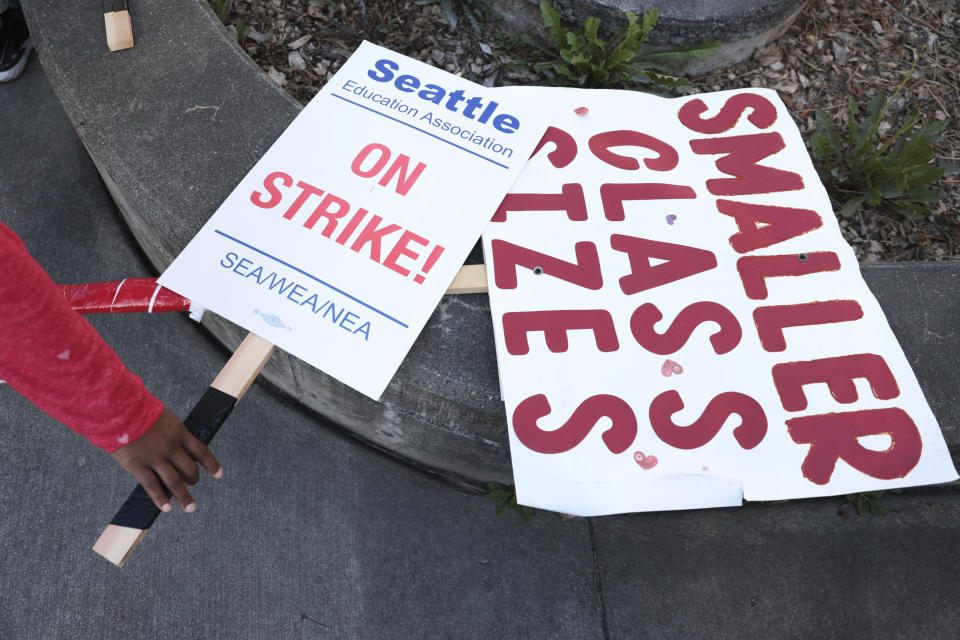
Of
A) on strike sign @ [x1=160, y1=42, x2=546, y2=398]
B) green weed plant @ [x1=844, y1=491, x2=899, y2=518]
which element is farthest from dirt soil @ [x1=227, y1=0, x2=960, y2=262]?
green weed plant @ [x1=844, y1=491, x2=899, y2=518]

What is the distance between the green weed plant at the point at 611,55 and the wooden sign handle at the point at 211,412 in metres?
0.93

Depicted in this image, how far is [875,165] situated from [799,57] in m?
0.64

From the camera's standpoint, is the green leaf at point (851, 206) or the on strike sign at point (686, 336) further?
the green leaf at point (851, 206)

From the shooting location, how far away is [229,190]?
1716 mm

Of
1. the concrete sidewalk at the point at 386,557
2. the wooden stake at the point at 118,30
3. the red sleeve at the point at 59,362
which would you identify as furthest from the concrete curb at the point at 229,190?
the red sleeve at the point at 59,362

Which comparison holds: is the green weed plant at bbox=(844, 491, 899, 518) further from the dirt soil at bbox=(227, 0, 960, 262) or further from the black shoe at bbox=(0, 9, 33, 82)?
the black shoe at bbox=(0, 9, 33, 82)

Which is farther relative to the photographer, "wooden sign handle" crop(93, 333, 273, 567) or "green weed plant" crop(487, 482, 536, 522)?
"green weed plant" crop(487, 482, 536, 522)

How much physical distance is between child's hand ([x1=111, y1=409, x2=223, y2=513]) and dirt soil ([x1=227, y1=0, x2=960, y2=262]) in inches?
53.2

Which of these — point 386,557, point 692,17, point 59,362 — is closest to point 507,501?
point 386,557

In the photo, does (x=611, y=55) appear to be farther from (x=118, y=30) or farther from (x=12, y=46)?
(x=12, y=46)

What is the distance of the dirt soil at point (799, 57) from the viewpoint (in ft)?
7.28

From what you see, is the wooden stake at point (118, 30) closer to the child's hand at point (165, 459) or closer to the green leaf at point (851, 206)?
the child's hand at point (165, 459)

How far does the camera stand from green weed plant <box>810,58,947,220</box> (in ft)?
6.84

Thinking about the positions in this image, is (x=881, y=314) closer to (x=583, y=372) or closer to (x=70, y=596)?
(x=583, y=372)
